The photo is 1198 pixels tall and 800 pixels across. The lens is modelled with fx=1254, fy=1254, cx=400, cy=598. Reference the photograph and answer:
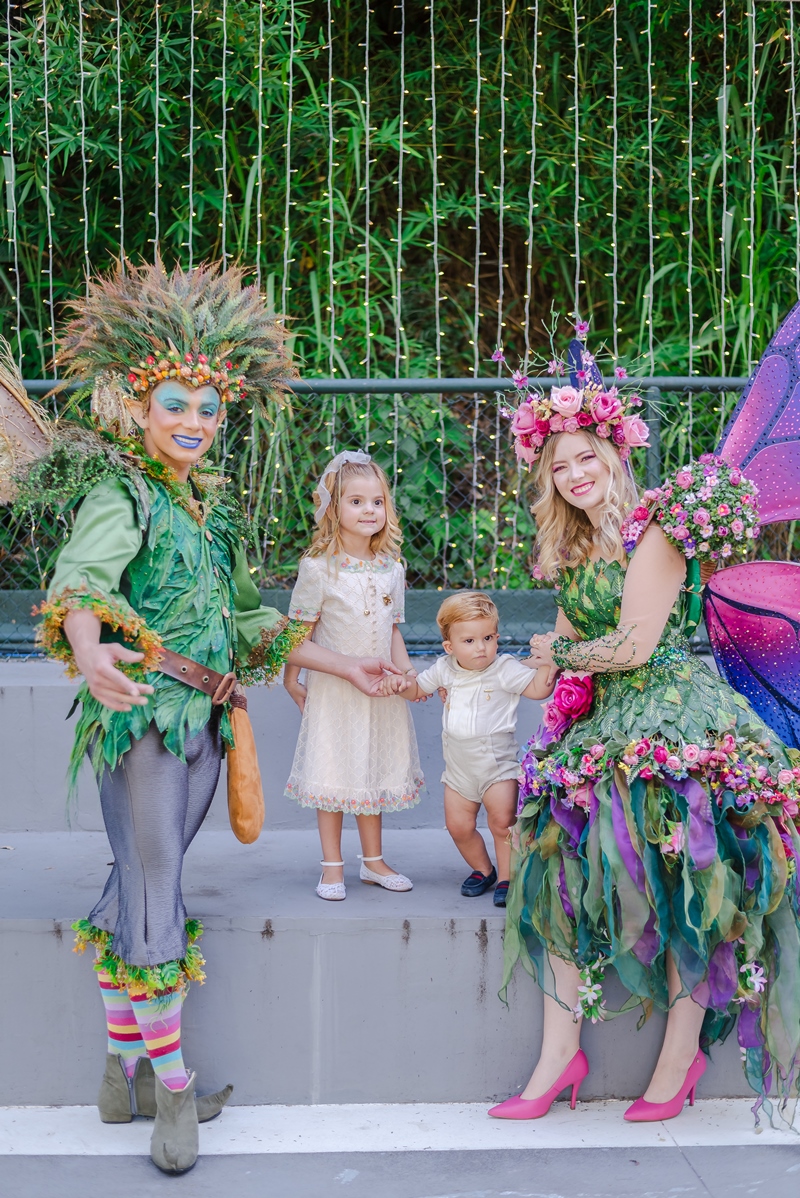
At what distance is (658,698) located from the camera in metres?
2.94

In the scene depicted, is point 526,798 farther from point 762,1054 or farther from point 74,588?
point 74,588

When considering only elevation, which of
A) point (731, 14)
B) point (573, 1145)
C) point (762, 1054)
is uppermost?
point (731, 14)

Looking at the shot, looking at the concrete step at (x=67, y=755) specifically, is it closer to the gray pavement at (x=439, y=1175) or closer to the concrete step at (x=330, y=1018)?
the concrete step at (x=330, y=1018)

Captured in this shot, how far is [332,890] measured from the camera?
3.28 meters

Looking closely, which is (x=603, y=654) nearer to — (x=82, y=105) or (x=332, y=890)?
(x=332, y=890)

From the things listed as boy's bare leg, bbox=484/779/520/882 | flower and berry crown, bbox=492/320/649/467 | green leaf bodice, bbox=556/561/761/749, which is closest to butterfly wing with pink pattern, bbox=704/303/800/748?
green leaf bodice, bbox=556/561/761/749

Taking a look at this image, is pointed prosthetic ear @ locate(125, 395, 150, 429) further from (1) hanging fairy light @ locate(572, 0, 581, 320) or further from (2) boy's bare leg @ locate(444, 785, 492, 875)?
(1) hanging fairy light @ locate(572, 0, 581, 320)

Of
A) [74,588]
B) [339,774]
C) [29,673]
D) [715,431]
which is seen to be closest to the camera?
[74,588]

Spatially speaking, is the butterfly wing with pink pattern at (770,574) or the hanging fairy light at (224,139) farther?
the hanging fairy light at (224,139)

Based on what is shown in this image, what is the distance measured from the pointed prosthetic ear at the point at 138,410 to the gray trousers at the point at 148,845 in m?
0.71

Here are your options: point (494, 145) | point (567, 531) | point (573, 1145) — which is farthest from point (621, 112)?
point (573, 1145)

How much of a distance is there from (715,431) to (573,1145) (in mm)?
2764

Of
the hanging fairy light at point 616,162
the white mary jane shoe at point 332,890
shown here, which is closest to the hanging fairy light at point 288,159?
the hanging fairy light at point 616,162

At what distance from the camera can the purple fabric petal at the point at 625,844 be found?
2.79 metres
